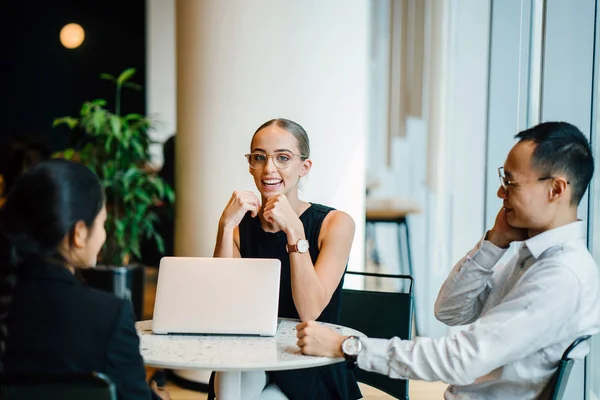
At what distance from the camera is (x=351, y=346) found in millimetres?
1594

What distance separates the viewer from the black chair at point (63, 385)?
1183 millimetres

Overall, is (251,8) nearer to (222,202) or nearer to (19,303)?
(222,202)

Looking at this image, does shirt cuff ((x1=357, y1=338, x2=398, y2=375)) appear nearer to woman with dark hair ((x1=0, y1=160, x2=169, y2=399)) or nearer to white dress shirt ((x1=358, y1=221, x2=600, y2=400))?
white dress shirt ((x1=358, y1=221, x2=600, y2=400))

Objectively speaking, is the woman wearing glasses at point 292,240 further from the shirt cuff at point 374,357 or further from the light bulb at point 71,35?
the light bulb at point 71,35

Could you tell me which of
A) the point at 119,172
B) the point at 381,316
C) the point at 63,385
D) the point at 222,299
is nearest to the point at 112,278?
the point at 119,172

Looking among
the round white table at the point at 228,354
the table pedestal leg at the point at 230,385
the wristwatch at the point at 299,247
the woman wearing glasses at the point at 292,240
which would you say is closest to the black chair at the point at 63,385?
the round white table at the point at 228,354

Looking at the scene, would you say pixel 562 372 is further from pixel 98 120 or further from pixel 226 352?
pixel 98 120

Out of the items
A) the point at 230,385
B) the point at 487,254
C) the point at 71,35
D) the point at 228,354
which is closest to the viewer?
the point at 228,354

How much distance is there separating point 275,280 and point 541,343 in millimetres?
670

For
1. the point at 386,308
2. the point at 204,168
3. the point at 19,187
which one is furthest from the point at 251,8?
the point at 19,187

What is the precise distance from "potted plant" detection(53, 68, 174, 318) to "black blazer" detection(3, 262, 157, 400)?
3319 millimetres

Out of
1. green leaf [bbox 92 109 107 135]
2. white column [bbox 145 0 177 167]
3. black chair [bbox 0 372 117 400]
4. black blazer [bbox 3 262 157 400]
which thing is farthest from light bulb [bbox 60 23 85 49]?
black chair [bbox 0 372 117 400]

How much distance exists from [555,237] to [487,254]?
26cm

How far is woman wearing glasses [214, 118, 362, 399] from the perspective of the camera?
6.46ft
